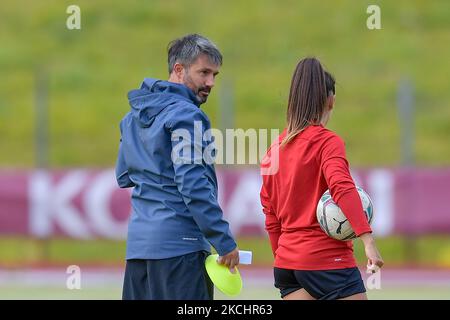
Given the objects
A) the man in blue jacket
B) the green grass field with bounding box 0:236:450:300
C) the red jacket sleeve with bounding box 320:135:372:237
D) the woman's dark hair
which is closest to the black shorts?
the red jacket sleeve with bounding box 320:135:372:237

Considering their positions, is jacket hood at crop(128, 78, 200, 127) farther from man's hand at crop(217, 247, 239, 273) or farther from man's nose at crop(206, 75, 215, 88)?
man's hand at crop(217, 247, 239, 273)

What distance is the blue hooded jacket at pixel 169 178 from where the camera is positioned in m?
5.64

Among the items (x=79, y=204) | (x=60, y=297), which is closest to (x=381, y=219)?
(x=79, y=204)

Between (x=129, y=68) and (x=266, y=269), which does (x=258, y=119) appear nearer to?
(x=129, y=68)

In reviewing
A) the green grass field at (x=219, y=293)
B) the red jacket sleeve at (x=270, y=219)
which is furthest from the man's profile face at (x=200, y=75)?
the green grass field at (x=219, y=293)

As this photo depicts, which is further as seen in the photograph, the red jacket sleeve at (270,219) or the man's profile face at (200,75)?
the red jacket sleeve at (270,219)

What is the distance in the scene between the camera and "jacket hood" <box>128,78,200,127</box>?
19.4ft

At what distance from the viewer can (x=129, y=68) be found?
24609 millimetres

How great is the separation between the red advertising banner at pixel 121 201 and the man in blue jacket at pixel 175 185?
9.99 m

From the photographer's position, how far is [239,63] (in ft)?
79.3

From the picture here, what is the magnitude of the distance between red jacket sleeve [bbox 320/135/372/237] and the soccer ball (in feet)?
0.20

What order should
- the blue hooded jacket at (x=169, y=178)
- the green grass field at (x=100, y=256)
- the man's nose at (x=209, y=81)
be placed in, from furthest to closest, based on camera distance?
the green grass field at (x=100, y=256) < the man's nose at (x=209, y=81) < the blue hooded jacket at (x=169, y=178)

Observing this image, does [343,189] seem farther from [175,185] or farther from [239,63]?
[239,63]

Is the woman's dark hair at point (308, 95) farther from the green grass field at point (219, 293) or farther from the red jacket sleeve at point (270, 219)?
the green grass field at point (219, 293)
